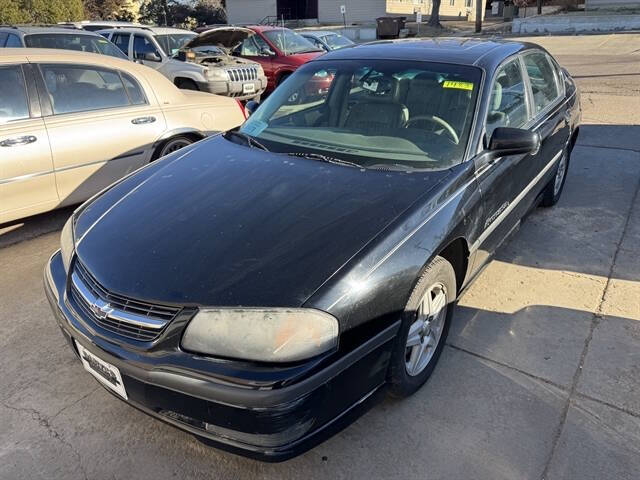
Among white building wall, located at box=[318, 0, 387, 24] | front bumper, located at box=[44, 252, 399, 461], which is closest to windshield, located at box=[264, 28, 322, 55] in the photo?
front bumper, located at box=[44, 252, 399, 461]

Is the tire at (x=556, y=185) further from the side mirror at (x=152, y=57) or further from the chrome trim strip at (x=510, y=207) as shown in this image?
the side mirror at (x=152, y=57)

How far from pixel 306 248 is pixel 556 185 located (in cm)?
357

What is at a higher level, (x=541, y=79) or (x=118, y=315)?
(x=541, y=79)

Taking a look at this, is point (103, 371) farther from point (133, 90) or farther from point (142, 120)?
point (133, 90)

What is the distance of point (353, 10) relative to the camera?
40.5 meters

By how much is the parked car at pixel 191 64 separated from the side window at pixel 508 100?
6.81m

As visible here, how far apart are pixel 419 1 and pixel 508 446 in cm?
4579

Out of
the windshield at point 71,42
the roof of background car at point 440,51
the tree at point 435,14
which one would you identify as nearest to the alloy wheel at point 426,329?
the roof of background car at point 440,51

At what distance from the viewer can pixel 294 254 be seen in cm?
213

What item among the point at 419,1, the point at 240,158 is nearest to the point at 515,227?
the point at 240,158

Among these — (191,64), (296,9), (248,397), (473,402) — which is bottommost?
(473,402)

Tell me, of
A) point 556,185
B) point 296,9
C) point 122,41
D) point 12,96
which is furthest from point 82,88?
point 296,9

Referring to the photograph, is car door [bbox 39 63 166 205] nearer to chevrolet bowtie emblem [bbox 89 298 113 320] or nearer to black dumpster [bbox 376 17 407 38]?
chevrolet bowtie emblem [bbox 89 298 113 320]

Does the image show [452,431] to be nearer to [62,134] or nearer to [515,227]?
[515,227]
